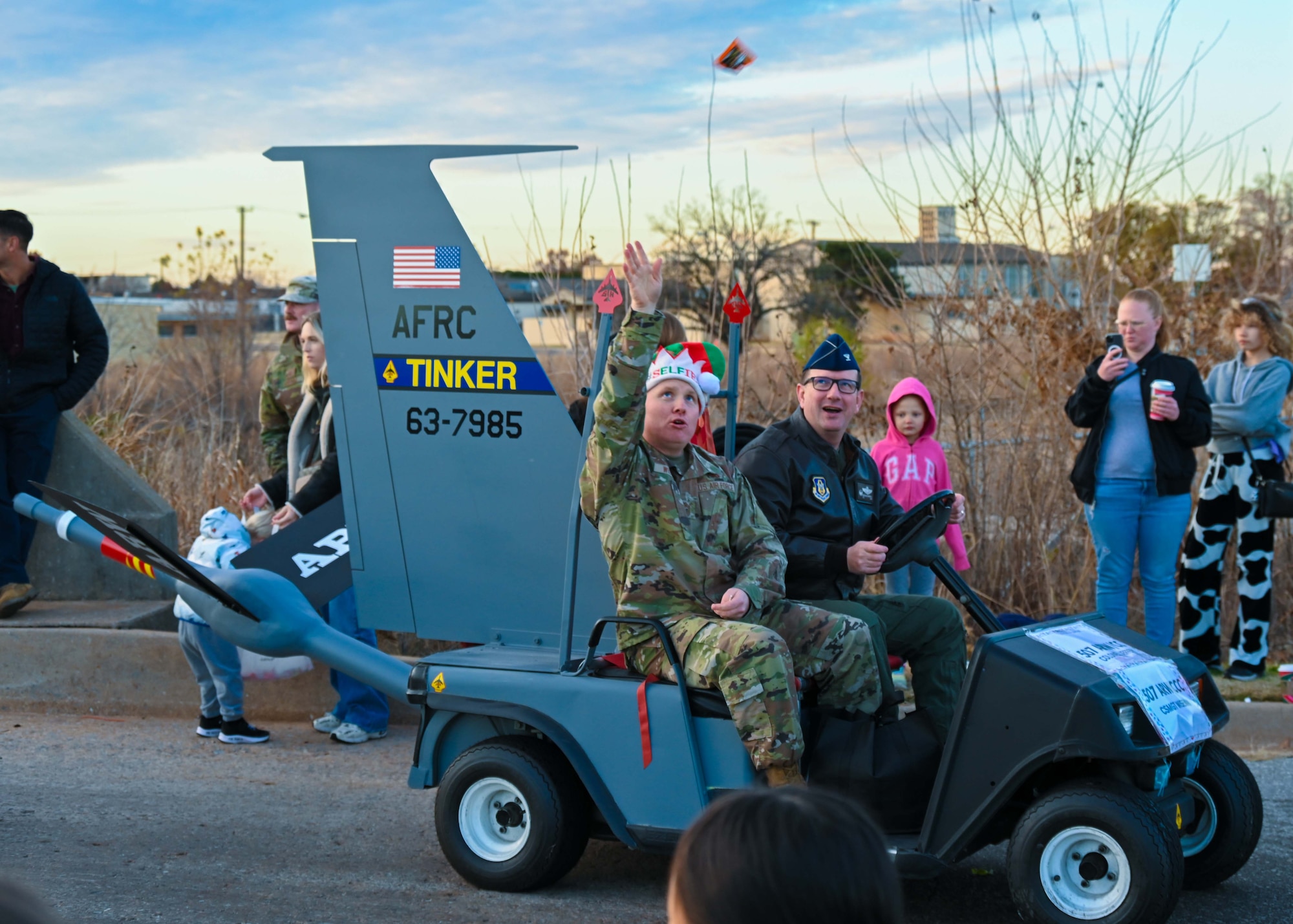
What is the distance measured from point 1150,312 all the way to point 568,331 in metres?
3.29

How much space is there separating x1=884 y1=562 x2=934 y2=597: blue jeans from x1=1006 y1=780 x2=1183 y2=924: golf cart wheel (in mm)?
2770

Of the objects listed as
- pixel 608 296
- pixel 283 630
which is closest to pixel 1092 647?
pixel 608 296

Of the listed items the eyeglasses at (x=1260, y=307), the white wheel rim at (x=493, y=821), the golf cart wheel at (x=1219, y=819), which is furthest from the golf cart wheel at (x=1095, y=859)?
the eyeglasses at (x=1260, y=307)

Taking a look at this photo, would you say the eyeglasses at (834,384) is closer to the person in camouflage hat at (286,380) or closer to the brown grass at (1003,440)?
the person in camouflage hat at (286,380)

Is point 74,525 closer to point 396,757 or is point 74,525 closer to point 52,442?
point 396,757

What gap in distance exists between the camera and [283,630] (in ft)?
13.8

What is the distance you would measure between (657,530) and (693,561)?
0.15 meters

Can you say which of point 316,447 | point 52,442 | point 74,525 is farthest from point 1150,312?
point 52,442

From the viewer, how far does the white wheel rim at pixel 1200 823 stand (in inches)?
154

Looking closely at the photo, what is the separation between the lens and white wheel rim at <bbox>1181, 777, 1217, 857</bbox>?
12.8ft

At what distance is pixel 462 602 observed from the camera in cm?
451

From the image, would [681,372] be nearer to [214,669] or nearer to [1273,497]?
[214,669]

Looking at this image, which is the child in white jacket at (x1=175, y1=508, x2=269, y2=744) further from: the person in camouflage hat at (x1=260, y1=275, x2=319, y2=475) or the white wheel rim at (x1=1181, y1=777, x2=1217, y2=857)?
the white wheel rim at (x1=1181, y1=777, x2=1217, y2=857)

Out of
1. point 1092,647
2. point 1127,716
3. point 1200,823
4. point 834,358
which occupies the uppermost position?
point 834,358
